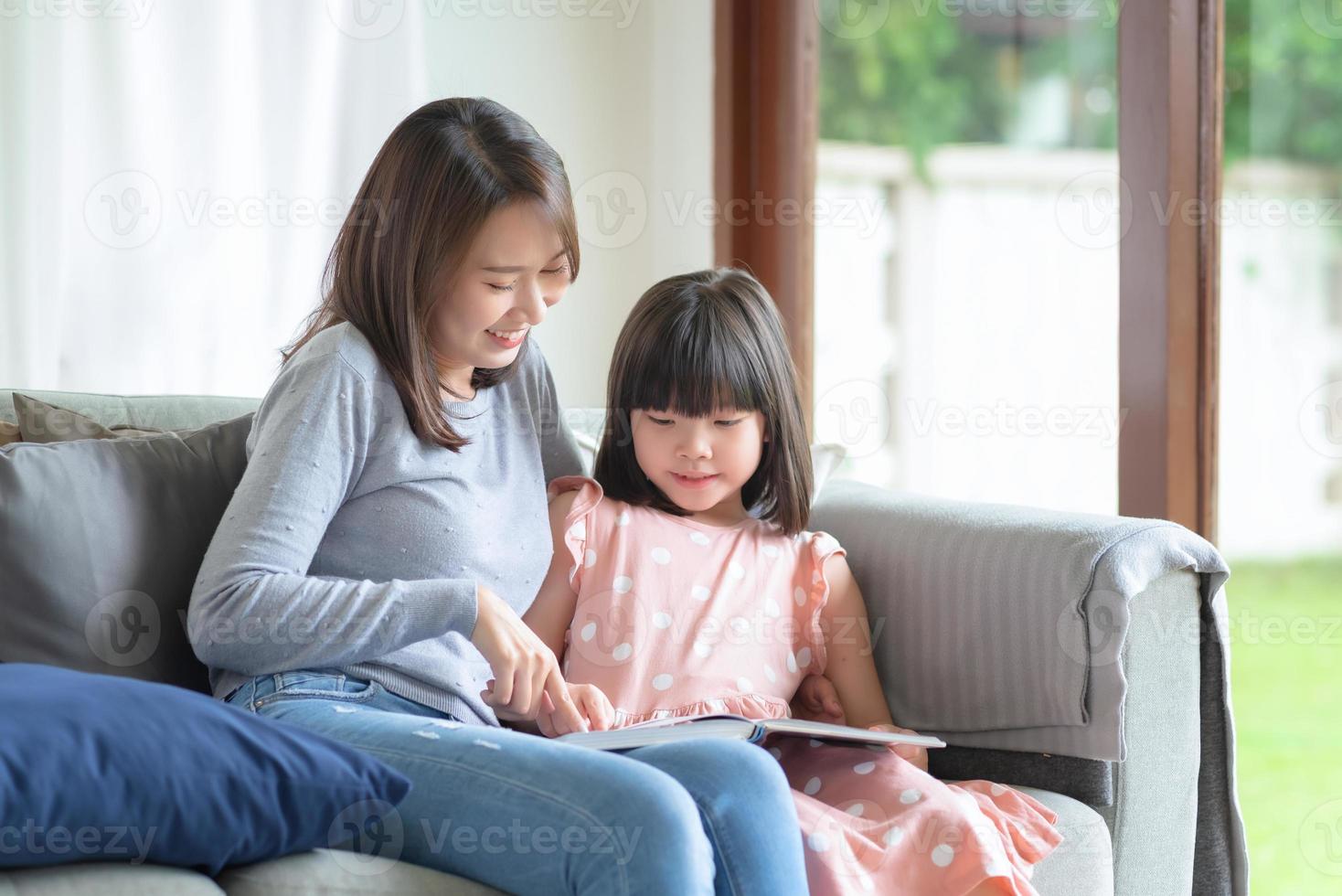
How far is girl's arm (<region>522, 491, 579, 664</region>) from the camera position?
147 centimetres

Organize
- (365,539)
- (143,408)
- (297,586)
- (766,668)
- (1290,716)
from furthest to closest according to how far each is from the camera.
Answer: (1290,716), (143,408), (766,668), (365,539), (297,586)

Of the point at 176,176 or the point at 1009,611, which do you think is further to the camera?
the point at 176,176

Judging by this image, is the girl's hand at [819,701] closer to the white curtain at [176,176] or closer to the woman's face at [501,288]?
the woman's face at [501,288]

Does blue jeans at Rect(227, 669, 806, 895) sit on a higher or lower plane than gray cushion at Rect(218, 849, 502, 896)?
higher

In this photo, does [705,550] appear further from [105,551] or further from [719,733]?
[105,551]

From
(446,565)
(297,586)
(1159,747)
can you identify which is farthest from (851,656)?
(297,586)

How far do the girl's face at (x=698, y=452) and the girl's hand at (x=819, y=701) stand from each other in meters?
0.23

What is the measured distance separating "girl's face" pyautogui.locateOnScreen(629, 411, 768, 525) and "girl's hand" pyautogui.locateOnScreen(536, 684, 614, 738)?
28cm

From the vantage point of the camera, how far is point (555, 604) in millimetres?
1476

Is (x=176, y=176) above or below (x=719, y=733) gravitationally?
above

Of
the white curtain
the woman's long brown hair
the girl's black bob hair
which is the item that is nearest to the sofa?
the girl's black bob hair

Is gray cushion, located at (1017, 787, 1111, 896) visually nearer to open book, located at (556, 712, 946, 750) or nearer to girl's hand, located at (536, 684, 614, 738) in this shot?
open book, located at (556, 712, 946, 750)

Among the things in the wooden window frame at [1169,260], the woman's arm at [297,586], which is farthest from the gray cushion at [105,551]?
the wooden window frame at [1169,260]

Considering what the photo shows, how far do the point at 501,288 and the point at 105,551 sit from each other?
17.5 inches
